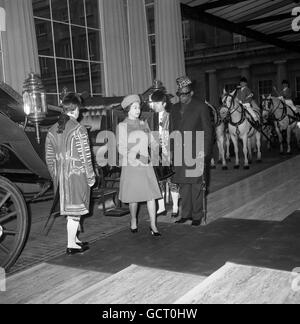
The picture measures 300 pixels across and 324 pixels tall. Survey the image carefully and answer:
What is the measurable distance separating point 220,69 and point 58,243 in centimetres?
2364

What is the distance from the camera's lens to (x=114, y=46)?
794 centimetres

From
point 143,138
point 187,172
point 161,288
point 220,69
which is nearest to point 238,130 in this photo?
point 187,172

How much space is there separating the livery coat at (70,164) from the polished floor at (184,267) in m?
0.47

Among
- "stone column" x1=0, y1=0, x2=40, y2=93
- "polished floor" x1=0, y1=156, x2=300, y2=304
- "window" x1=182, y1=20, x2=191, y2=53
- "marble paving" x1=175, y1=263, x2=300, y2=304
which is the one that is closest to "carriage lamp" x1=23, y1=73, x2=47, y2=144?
"polished floor" x1=0, y1=156, x2=300, y2=304

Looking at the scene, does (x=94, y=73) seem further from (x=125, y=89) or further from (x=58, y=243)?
(x=58, y=243)

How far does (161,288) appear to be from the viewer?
2.63 meters

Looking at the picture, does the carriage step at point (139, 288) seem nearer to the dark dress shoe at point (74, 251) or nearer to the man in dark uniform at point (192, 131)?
the dark dress shoe at point (74, 251)

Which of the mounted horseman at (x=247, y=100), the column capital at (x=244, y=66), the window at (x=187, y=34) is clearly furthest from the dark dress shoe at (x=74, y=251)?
the window at (x=187, y=34)

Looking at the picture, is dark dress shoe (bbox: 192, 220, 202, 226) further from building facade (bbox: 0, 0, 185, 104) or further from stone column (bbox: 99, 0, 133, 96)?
stone column (bbox: 99, 0, 133, 96)

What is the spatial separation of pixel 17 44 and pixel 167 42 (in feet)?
13.1

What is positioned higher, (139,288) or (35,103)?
(35,103)

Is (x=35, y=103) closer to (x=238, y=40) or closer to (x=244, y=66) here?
(x=244, y=66)

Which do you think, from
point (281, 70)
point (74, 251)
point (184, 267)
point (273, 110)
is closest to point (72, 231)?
point (74, 251)

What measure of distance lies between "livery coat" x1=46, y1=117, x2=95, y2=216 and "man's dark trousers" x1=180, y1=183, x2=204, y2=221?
1315 millimetres
